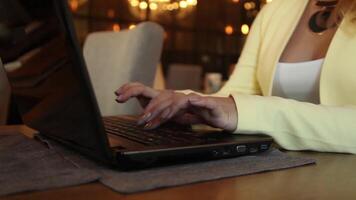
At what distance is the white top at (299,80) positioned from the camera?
Answer: 95 centimetres

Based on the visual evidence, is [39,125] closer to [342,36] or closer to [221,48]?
[342,36]

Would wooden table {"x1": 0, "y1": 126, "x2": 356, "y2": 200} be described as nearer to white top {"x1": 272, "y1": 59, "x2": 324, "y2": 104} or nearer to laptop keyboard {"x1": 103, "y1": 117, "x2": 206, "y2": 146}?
laptop keyboard {"x1": 103, "y1": 117, "x2": 206, "y2": 146}

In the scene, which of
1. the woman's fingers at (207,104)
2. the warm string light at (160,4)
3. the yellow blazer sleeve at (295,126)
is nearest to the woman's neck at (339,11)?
the yellow blazer sleeve at (295,126)

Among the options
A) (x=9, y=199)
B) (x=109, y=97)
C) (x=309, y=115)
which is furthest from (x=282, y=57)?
(x=9, y=199)

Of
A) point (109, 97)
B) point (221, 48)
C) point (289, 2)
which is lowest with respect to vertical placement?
point (221, 48)

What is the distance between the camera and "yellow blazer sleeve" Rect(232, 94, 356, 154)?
583mm

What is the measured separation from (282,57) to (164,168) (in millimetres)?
688

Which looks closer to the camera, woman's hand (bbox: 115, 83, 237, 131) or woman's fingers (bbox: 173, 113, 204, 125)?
woman's hand (bbox: 115, 83, 237, 131)

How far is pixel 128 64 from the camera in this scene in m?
1.31

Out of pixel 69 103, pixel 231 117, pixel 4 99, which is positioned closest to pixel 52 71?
pixel 69 103

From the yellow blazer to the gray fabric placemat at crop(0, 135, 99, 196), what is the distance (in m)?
0.26

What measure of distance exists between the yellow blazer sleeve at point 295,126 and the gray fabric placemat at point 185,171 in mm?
71

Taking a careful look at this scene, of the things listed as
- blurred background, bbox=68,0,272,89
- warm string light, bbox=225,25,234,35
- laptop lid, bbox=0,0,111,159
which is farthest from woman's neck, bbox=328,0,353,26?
warm string light, bbox=225,25,234,35

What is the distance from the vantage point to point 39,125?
0.59m
